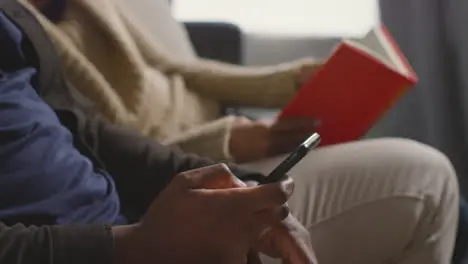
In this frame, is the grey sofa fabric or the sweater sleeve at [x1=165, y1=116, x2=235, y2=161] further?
the grey sofa fabric

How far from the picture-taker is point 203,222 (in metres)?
0.65

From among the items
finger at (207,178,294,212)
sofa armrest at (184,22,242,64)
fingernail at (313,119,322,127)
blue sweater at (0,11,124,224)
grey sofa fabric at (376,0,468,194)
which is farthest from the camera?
grey sofa fabric at (376,0,468,194)

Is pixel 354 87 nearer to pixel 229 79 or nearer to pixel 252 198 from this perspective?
pixel 229 79

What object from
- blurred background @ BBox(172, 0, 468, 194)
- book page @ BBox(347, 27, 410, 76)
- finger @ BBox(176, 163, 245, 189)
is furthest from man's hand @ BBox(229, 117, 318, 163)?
blurred background @ BBox(172, 0, 468, 194)

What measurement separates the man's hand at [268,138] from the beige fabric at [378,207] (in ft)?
0.31

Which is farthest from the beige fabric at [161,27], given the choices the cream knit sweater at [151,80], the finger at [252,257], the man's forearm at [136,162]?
the finger at [252,257]

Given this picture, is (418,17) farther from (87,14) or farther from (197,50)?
(87,14)

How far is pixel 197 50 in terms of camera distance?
1631 mm

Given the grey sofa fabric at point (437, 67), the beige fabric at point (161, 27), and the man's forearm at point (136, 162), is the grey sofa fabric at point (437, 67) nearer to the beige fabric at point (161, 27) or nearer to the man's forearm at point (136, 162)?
the beige fabric at point (161, 27)

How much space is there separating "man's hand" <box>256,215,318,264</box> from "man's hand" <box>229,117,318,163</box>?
37 cm

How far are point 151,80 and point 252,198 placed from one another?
2.16 ft

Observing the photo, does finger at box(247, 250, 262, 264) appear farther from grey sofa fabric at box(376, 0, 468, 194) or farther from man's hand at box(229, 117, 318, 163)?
grey sofa fabric at box(376, 0, 468, 194)

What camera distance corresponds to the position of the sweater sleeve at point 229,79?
1.33m

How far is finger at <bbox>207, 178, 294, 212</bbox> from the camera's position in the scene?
64 cm
